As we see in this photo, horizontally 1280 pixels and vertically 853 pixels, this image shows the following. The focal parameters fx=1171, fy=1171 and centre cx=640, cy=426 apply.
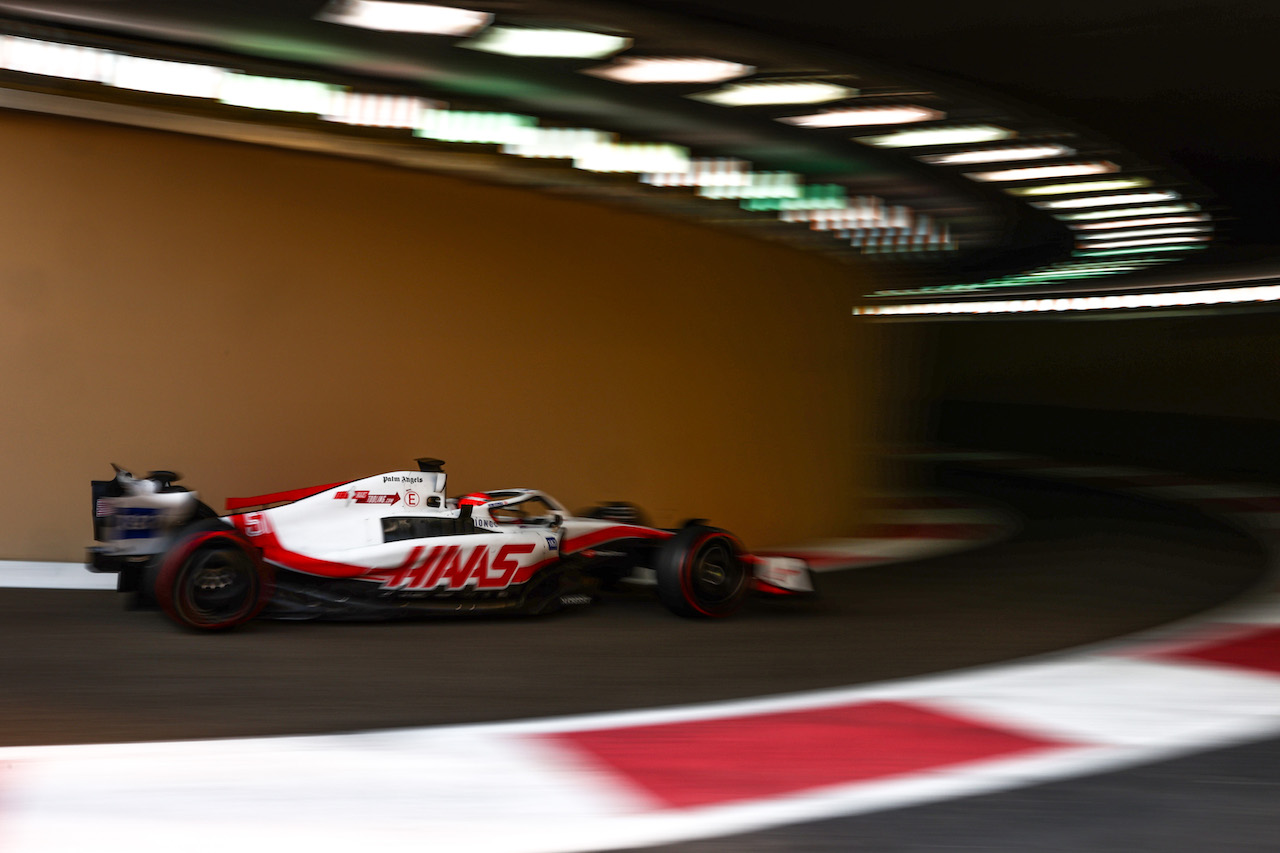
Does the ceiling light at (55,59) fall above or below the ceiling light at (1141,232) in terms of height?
above

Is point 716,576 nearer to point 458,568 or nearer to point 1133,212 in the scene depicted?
point 458,568

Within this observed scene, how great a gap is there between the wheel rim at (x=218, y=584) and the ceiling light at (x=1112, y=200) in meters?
6.35

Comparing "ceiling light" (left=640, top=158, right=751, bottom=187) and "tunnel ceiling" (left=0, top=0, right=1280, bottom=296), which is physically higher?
"tunnel ceiling" (left=0, top=0, right=1280, bottom=296)

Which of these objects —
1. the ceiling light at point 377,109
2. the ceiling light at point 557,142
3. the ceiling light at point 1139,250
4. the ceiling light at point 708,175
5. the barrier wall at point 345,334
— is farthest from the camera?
the ceiling light at point 1139,250

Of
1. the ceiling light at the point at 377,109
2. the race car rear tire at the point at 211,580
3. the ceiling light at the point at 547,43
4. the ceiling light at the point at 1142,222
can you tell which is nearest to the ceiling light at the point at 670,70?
the ceiling light at the point at 547,43

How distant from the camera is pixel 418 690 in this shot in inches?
160

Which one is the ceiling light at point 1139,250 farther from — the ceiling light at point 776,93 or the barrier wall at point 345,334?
the ceiling light at point 776,93

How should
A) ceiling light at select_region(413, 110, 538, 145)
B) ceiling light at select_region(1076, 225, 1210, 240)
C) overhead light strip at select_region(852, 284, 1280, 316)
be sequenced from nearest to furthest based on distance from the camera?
ceiling light at select_region(413, 110, 538, 145), ceiling light at select_region(1076, 225, 1210, 240), overhead light strip at select_region(852, 284, 1280, 316)

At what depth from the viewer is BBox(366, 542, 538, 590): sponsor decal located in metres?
5.25

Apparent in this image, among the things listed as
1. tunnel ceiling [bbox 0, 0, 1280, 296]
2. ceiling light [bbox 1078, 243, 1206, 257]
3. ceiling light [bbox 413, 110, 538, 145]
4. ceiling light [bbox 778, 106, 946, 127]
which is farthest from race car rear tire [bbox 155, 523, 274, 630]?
ceiling light [bbox 1078, 243, 1206, 257]

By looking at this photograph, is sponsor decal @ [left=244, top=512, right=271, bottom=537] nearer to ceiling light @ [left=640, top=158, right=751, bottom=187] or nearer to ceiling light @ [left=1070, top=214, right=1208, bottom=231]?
ceiling light @ [left=640, top=158, right=751, bottom=187]

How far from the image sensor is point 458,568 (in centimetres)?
537

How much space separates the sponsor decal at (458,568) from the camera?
5254 mm

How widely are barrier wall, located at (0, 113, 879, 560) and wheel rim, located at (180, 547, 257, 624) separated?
6.03ft
